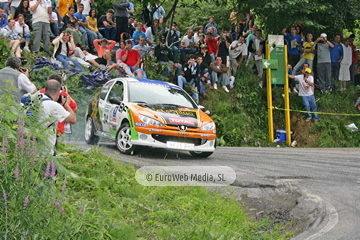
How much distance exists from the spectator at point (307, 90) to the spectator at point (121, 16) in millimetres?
6648

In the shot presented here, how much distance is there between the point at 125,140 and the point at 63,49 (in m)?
7.08

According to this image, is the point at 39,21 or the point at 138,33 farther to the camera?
the point at 138,33

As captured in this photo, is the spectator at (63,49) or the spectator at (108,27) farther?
the spectator at (108,27)

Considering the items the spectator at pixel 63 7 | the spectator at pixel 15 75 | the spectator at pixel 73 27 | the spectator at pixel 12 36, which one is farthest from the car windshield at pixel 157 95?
the spectator at pixel 63 7

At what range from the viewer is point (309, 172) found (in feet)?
42.7

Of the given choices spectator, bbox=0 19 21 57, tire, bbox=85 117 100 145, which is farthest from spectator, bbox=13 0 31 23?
tire, bbox=85 117 100 145

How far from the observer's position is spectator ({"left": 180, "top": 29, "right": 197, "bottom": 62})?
22453 millimetres

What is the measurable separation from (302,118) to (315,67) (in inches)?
112

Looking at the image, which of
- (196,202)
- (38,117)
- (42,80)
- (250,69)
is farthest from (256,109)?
(38,117)

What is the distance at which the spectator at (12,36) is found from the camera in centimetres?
1839

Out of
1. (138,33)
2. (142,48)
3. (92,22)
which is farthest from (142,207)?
(92,22)

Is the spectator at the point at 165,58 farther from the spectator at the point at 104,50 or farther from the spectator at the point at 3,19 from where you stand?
the spectator at the point at 3,19

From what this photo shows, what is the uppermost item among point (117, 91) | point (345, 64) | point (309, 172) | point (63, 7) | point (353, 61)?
point (63, 7)

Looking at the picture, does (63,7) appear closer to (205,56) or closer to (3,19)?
(3,19)
